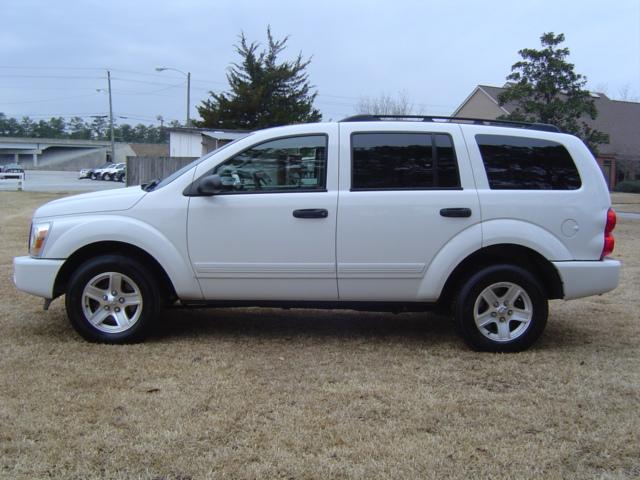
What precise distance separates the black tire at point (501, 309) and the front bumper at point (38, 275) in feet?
10.7

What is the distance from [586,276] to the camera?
4812 millimetres

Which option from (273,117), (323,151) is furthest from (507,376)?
(273,117)

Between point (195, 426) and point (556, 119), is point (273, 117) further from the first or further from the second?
point (195, 426)

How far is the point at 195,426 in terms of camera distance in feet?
11.3

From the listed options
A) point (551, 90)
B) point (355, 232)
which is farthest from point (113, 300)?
point (551, 90)

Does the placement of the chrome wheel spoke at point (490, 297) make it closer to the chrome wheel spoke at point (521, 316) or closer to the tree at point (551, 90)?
the chrome wheel spoke at point (521, 316)

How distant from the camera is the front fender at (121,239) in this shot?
4.84 m

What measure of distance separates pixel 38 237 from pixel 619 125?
45.9 meters

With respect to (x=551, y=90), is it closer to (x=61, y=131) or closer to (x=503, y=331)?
(x=503, y=331)

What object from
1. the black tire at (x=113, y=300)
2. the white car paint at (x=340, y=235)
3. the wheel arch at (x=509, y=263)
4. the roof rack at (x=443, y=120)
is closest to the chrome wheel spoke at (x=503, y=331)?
the wheel arch at (x=509, y=263)

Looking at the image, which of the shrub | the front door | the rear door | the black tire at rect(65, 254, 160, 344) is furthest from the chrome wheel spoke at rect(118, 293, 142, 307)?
the shrub

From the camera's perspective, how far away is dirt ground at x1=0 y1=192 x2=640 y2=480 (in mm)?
3084

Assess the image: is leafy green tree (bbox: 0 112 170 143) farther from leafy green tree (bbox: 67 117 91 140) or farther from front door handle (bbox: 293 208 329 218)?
front door handle (bbox: 293 208 329 218)

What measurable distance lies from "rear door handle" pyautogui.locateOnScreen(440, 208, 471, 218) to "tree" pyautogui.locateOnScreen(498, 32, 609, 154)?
18.1 meters
